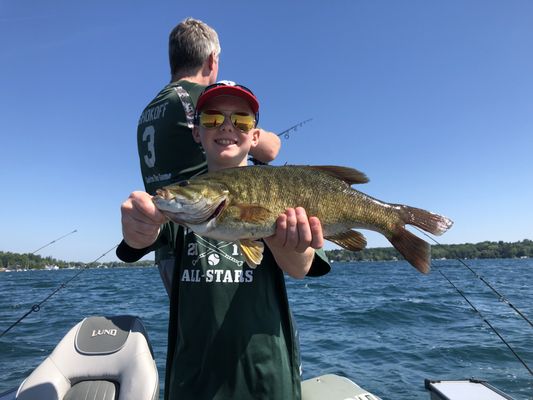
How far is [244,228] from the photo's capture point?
2.30 m

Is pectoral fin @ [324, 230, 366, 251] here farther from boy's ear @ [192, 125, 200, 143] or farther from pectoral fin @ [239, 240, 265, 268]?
boy's ear @ [192, 125, 200, 143]

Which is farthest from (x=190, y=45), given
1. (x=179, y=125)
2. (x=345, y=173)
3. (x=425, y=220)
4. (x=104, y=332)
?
(x=104, y=332)

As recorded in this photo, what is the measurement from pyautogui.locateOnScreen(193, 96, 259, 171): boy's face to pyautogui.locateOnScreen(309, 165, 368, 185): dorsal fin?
54 cm

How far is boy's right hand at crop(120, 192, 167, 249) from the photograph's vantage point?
197 cm

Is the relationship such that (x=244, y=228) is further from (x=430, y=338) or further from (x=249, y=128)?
(x=430, y=338)

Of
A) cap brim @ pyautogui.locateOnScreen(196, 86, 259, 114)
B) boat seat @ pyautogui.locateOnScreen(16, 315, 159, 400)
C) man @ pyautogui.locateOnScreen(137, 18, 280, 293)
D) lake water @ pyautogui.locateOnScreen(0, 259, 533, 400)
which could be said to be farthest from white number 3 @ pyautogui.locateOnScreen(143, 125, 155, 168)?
lake water @ pyautogui.locateOnScreen(0, 259, 533, 400)

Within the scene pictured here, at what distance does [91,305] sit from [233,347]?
19152 millimetres

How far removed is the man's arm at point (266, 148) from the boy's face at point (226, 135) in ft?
1.23

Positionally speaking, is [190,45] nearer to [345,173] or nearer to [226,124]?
[226,124]

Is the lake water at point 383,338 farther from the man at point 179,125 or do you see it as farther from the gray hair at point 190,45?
the gray hair at point 190,45

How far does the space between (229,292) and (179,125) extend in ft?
4.89

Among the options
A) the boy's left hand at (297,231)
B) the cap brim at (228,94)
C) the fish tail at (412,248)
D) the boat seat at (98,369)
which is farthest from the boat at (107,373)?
the cap brim at (228,94)

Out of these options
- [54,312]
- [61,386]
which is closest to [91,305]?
[54,312]

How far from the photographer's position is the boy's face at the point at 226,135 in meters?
2.69
